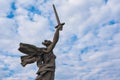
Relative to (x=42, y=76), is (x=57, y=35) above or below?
above

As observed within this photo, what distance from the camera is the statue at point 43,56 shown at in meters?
21.5

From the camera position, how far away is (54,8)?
22.0 m

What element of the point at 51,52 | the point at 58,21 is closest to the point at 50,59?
the point at 51,52

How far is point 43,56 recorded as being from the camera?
22000 millimetres

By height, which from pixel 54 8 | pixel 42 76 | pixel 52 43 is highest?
pixel 54 8

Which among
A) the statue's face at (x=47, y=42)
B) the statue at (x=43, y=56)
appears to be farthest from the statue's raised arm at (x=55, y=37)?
the statue's face at (x=47, y=42)

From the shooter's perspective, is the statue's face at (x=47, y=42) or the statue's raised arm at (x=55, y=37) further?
the statue's face at (x=47, y=42)

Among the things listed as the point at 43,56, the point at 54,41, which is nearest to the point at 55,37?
the point at 54,41

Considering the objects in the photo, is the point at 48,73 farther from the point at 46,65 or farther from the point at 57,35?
the point at 57,35

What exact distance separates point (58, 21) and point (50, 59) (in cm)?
197

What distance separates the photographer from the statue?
21500mm

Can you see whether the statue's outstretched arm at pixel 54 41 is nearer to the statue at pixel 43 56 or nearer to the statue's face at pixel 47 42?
the statue at pixel 43 56

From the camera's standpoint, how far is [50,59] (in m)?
21.8

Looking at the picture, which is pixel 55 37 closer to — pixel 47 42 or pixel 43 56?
pixel 47 42
